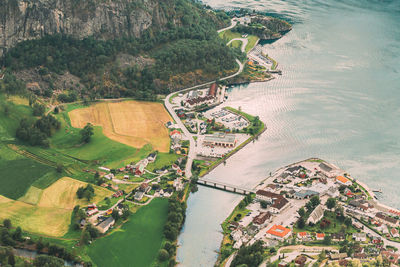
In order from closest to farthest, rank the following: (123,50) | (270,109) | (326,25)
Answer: (270,109), (123,50), (326,25)

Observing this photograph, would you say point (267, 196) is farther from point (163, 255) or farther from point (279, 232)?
point (163, 255)

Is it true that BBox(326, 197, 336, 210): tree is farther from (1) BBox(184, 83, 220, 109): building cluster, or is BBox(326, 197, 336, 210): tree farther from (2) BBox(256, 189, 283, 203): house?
(1) BBox(184, 83, 220, 109): building cluster

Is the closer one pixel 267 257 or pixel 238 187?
pixel 267 257

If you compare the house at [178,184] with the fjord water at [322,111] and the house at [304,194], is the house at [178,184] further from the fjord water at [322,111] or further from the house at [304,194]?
the house at [304,194]

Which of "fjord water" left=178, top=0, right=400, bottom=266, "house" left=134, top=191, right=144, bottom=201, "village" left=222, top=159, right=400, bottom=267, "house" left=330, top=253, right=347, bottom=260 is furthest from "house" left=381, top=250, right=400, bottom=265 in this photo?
"house" left=134, top=191, right=144, bottom=201

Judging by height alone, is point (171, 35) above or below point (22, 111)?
above

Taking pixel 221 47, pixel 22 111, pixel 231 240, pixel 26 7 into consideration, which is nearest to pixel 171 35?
pixel 221 47

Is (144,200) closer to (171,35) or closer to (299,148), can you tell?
(299,148)
